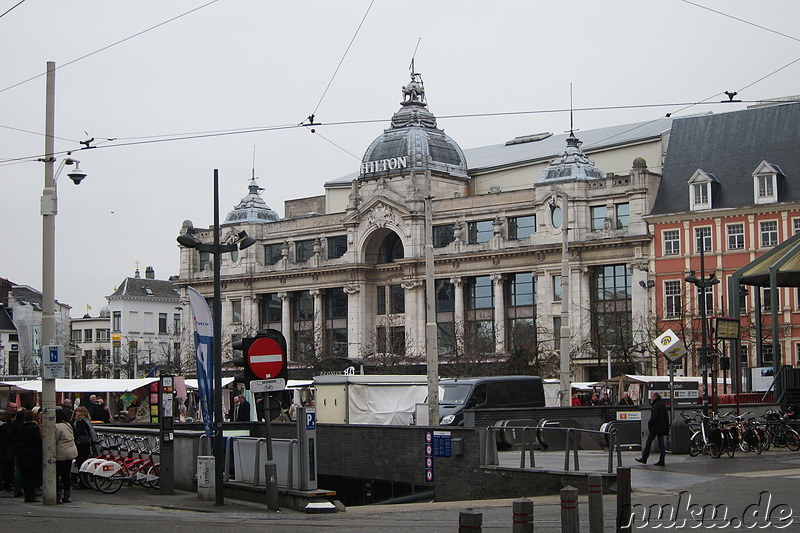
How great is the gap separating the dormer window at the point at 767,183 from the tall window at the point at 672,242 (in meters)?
5.64

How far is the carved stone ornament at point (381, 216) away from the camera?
92812 millimetres

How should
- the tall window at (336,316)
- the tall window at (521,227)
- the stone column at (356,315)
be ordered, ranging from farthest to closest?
the tall window at (336,316) < the stone column at (356,315) < the tall window at (521,227)

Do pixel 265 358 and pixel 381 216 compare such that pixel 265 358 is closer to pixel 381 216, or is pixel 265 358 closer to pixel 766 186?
pixel 766 186

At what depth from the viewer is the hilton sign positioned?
9212 cm

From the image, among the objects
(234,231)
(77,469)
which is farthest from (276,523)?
(234,231)

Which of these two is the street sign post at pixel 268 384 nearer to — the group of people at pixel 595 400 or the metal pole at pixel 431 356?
the metal pole at pixel 431 356

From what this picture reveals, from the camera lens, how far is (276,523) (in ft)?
59.6

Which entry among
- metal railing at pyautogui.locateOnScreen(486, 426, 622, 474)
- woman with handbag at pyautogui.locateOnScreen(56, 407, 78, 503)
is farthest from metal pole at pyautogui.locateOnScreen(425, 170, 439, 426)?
woman with handbag at pyautogui.locateOnScreen(56, 407, 78, 503)

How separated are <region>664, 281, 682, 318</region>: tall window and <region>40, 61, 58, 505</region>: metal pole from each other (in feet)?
197

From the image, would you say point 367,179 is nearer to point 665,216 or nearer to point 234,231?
point 234,231

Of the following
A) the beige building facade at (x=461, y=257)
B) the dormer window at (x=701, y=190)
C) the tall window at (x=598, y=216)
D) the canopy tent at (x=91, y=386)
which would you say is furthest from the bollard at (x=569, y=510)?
the tall window at (x=598, y=216)

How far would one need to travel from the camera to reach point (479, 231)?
89875 mm

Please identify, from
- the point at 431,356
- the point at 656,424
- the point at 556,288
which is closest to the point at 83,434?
the point at 431,356

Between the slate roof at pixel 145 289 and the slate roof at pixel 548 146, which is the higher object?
the slate roof at pixel 548 146
